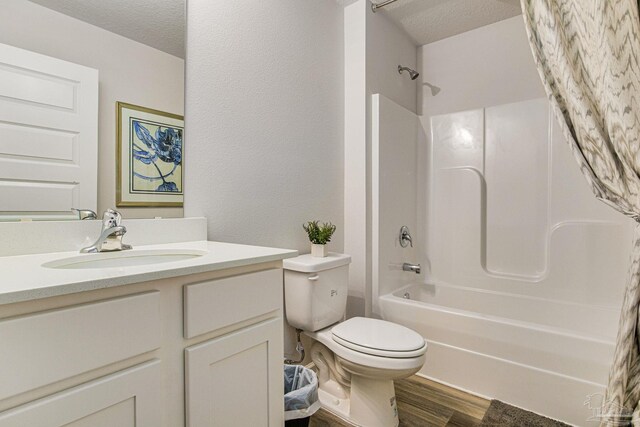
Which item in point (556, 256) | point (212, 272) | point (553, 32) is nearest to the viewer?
point (212, 272)

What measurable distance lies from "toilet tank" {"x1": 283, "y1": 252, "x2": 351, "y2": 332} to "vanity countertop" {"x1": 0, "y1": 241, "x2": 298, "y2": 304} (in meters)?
0.49

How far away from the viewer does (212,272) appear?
0.91 metres

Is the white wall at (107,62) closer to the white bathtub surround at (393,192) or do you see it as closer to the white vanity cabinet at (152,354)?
the white vanity cabinet at (152,354)

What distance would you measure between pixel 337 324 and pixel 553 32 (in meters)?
1.66

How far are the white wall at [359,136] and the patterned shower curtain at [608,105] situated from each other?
1.02 metres

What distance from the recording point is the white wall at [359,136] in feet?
7.02

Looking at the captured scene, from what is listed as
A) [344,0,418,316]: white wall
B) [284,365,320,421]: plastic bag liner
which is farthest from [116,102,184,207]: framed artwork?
[344,0,418,316]: white wall

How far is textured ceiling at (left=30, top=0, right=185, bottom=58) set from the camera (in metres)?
1.10

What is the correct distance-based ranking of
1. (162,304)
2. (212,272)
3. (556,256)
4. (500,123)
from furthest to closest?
(500,123) < (556,256) < (212,272) < (162,304)

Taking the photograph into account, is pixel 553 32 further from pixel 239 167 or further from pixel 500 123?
pixel 239 167

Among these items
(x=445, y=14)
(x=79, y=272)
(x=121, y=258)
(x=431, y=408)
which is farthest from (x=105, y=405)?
(x=445, y=14)

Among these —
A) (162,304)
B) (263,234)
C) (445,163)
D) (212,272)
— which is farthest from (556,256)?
(162,304)

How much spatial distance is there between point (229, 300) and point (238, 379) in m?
0.25

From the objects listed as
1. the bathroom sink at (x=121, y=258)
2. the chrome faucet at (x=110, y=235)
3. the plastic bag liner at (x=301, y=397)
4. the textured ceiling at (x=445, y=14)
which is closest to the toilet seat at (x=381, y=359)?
the plastic bag liner at (x=301, y=397)
